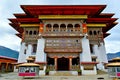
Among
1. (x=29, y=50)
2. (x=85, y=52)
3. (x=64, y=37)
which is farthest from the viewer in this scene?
(x=29, y=50)

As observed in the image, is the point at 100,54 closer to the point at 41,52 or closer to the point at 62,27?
A: the point at 62,27

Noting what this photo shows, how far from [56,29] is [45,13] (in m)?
3.40

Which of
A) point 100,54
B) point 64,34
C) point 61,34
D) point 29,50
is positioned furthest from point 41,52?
point 100,54

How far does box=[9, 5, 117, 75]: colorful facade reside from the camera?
24.5 m

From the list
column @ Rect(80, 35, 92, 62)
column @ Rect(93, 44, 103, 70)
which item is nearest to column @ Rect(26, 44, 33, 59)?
column @ Rect(80, 35, 92, 62)

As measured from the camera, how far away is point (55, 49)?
81.4 feet

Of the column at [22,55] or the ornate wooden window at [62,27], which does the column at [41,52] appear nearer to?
the ornate wooden window at [62,27]

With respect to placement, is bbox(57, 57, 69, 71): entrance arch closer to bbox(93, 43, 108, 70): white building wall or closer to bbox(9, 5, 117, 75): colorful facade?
bbox(9, 5, 117, 75): colorful facade

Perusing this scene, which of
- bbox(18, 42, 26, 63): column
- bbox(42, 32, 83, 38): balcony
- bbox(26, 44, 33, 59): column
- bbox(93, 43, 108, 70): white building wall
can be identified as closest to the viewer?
bbox(42, 32, 83, 38): balcony

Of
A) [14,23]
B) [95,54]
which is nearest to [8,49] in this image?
[14,23]

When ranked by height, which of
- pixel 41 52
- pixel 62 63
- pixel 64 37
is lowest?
pixel 62 63

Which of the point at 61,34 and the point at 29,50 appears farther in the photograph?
the point at 29,50

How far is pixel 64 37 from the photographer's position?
84.1ft

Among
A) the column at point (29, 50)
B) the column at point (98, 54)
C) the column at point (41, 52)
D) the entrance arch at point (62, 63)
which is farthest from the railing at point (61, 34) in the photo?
the entrance arch at point (62, 63)
